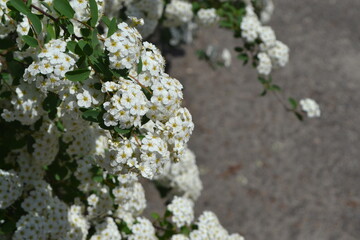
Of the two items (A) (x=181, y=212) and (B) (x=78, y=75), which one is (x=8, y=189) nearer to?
(B) (x=78, y=75)

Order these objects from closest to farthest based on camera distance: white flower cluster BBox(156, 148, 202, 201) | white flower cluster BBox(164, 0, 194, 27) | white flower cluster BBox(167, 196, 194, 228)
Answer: white flower cluster BBox(167, 196, 194, 228)
white flower cluster BBox(156, 148, 202, 201)
white flower cluster BBox(164, 0, 194, 27)

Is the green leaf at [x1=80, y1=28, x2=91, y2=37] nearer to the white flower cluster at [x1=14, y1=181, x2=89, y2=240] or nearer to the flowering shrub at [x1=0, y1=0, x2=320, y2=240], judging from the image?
the flowering shrub at [x1=0, y1=0, x2=320, y2=240]

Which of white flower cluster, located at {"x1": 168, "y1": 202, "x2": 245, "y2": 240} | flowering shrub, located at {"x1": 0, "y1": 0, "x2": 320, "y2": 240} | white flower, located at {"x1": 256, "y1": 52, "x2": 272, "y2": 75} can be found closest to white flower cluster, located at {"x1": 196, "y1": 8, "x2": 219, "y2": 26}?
flowering shrub, located at {"x1": 0, "y1": 0, "x2": 320, "y2": 240}

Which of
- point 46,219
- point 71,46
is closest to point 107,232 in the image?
point 46,219

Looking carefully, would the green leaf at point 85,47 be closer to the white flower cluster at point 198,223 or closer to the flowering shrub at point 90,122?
the flowering shrub at point 90,122

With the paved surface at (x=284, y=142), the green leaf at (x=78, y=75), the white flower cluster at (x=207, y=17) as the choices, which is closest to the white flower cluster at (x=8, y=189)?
the green leaf at (x=78, y=75)

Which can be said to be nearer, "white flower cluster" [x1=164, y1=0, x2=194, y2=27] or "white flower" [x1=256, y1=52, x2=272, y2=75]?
"white flower" [x1=256, y1=52, x2=272, y2=75]

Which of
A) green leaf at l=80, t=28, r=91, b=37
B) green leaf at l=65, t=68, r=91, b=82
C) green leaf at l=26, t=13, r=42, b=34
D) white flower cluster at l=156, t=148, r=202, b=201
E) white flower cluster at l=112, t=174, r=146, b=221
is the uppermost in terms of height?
white flower cluster at l=156, t=148, r=202, b=201
